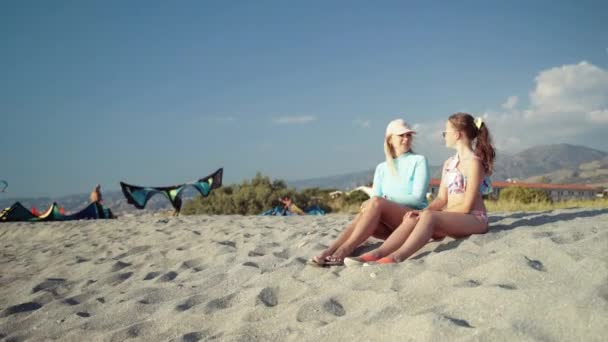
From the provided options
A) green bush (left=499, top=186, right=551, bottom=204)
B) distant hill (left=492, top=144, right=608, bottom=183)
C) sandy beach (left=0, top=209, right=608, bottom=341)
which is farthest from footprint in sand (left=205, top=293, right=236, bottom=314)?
distant hill (left=492, top=144, right=608, bottom=183)

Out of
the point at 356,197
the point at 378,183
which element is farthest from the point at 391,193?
the point at 356,197

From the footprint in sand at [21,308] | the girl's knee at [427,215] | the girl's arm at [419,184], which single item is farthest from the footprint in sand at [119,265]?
the girl's knee at [427,215]

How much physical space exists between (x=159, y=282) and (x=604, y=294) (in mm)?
3045

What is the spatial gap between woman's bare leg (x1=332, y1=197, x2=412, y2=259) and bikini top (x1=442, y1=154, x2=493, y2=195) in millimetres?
423

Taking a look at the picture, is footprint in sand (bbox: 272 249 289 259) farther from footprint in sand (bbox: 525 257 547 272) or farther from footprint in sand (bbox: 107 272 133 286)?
footprint in sand (bbox: 525 257 547 272)

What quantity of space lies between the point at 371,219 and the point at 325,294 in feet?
3.36

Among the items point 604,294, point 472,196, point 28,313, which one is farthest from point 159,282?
point 604,294

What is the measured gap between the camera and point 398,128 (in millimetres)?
4039

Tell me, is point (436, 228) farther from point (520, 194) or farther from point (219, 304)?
point (520, 194)

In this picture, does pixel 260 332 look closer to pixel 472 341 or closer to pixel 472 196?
pixel 472 341

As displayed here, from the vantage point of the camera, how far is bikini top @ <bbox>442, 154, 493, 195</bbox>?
3.66 meters

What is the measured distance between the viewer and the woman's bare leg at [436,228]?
10.4 feet

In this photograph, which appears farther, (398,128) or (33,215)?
(33,215)

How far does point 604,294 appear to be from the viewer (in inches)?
78.5
